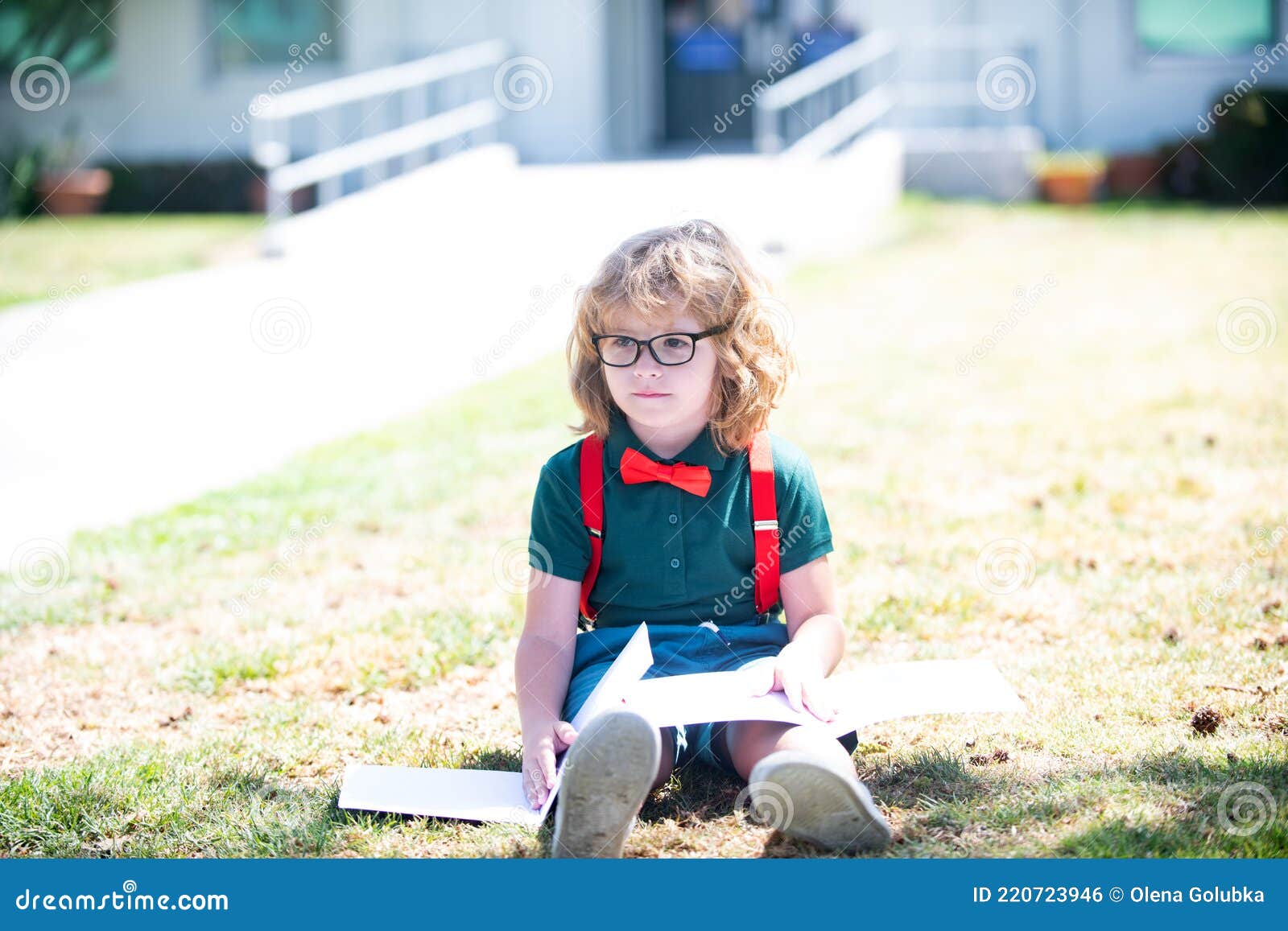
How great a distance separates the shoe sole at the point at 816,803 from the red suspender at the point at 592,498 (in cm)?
66

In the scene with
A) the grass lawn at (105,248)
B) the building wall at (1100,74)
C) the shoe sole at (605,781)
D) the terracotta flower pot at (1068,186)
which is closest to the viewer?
the shoe sole at (605,781)

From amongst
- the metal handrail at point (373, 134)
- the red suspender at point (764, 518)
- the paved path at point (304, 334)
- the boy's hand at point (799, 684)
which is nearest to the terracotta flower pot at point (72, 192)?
the metal handrail at point (373, 134)

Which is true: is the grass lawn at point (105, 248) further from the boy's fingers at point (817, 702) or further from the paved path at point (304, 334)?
the boy's fingers at point (817, 702)

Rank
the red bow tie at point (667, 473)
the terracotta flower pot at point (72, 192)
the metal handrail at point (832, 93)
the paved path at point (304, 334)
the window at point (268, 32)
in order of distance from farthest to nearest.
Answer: the window at point (268, 32) → the terracotta flower pot at point (72, 192) → the metal handrail at point (832, 93) → the paved path at point (304, 334) → the red bow tie at point (667, 473)

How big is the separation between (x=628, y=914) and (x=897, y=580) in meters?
2.22

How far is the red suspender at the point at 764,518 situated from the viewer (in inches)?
115

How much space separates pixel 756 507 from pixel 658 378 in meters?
0.37

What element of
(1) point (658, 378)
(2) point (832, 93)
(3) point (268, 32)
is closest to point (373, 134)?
(3) point (268, 32)

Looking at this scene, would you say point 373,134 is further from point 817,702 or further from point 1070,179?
point 817,702

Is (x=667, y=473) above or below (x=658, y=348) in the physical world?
below

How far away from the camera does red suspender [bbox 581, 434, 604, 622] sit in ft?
9.61

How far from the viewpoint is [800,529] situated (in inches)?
115

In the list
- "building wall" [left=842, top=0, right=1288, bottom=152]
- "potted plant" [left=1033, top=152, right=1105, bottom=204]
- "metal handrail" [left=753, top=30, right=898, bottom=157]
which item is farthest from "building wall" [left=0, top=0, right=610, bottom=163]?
"potted plant" [left=1033, top=152, right=1105, bottom=204]

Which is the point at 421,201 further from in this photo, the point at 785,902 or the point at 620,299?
the point at 785,902
